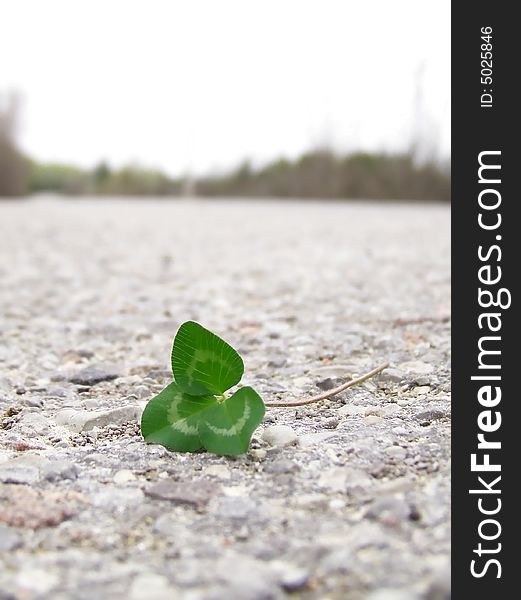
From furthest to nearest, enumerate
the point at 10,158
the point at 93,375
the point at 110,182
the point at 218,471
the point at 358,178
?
the point at 110,182
the point at 358,178
the point at 10,158
the point at 93,375
the point at 218,471

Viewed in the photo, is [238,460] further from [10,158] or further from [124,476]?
[10,158]

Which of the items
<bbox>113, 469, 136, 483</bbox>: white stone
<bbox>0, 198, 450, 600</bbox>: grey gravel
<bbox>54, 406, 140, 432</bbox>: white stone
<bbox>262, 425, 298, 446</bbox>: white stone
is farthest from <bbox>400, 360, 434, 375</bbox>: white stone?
<bbox>113, 469, 136, 483</bbox>: white stone

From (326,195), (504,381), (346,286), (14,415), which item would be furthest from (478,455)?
(326,195)

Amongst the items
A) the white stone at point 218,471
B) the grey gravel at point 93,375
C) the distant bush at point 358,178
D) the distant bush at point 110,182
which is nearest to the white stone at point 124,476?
the white stone at point 218,471

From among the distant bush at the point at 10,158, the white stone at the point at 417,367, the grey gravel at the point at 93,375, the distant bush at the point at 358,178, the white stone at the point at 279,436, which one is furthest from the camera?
the distant bush at the point at 358,178

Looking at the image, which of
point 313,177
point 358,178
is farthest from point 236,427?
point 313,177

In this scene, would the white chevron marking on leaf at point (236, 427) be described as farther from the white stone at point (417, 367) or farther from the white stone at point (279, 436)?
the white stone at point (417, 367)
